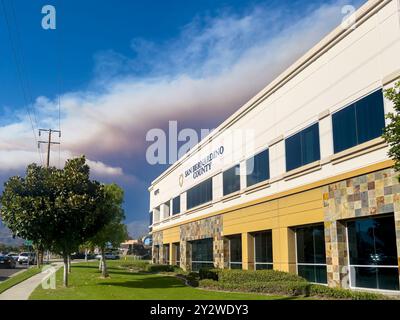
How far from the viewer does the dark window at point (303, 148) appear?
2244 centimetres

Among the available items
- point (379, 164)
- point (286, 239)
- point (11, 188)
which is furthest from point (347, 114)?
point (11, 188)

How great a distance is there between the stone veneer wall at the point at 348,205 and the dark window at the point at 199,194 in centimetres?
1795

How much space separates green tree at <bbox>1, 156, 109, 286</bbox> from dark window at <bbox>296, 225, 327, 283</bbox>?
1088 cm

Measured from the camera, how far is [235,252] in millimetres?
31953

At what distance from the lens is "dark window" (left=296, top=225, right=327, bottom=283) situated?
21.4 m

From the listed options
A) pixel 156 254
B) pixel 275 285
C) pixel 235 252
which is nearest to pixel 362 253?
pixel 275 285

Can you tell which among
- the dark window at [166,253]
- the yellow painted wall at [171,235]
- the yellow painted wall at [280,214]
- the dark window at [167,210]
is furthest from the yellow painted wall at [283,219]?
the dark window at [166,253]

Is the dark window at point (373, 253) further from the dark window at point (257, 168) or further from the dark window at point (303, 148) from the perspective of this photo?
the dark window at point (257, 168)

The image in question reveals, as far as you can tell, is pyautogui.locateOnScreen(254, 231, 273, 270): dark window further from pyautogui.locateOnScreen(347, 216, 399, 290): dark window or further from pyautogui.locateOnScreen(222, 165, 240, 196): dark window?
pyautogui.locateOnScreen(347, 216, 399, 290): dark window

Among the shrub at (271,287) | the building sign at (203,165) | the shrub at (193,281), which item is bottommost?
the shrub at (193,281)

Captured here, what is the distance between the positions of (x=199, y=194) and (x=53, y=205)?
1897 centimetres

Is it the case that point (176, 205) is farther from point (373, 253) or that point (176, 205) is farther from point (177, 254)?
point (373, 253)
